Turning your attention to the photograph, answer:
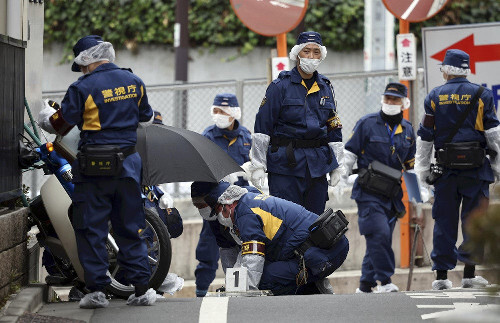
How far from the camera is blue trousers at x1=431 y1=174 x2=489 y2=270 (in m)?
9.86

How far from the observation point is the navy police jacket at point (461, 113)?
9758mm

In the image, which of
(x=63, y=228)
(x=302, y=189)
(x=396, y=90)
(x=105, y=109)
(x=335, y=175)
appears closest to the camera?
(x=105, y=109)

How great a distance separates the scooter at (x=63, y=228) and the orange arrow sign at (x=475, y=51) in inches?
205

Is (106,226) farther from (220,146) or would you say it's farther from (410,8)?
(410,8)

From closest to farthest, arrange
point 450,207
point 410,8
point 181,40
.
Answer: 1. point 450,207
2. point 410,8
3. point 181,40

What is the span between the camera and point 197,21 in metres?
22.4

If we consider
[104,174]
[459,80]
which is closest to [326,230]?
[104,174]

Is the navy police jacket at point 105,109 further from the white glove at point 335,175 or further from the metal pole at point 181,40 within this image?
the metal pole at point 181,40

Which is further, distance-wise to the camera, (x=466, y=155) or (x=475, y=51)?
(x=475, y=51)

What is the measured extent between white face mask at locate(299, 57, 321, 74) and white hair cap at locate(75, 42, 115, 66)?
220 cm

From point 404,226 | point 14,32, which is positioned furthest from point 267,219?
point 404,226

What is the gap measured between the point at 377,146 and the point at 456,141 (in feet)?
4.94

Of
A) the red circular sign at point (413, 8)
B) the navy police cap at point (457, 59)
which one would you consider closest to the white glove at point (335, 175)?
the navy police cap at point (457, 59)

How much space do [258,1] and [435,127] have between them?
277cm
